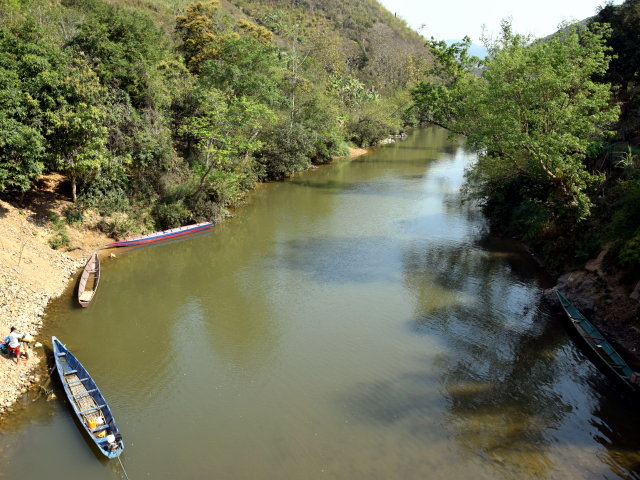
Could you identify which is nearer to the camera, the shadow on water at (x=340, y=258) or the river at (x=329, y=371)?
the river at (x=329, y=371)

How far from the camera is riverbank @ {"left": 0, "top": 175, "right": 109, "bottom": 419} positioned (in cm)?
1255

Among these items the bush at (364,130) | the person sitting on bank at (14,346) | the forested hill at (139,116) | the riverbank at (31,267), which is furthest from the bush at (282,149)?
the person sitting on bank at (14,346)

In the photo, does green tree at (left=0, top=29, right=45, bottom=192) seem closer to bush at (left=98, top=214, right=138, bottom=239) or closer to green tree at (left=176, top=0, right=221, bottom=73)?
bush at (left=98, top=214, right=138, bottom=239)

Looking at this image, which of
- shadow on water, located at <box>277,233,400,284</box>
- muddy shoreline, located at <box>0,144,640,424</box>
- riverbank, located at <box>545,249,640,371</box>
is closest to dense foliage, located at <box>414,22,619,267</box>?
riverbank, located at <box>545,249,640,371</box>

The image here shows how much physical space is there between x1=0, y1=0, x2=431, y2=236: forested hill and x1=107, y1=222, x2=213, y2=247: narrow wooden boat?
0.75m

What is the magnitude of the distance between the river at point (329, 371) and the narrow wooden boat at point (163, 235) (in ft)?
2.45

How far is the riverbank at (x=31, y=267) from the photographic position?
12.6m

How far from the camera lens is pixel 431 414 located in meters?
11.9

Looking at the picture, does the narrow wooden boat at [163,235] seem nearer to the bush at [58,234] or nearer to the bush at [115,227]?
the bush at [115,227]

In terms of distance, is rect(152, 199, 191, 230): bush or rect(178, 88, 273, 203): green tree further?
rect(178, 88, 273, 203): green tree

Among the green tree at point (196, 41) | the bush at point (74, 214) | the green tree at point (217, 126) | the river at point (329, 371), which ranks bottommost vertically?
the river at point (329, 371)

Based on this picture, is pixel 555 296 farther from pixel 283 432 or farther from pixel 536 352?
pixel 283 432

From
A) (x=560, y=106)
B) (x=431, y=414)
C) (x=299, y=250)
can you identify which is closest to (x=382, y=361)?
(x=431, y=414)

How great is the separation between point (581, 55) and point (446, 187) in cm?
1654
